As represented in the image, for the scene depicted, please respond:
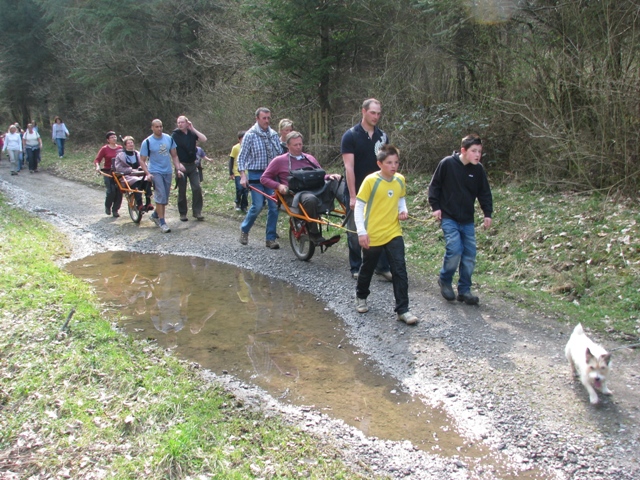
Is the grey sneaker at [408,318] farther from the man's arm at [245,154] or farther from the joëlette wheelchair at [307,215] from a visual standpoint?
the man's arm at [245,154]

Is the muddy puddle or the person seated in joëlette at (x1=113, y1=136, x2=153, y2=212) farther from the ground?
the person seated in joëlette at (x1=113, y1=136, x2=153, y2=212)

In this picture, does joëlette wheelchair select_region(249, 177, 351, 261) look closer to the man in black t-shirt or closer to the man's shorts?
the man in black t-shirt

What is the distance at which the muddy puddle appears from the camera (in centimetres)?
459

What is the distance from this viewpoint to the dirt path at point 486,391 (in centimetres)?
396

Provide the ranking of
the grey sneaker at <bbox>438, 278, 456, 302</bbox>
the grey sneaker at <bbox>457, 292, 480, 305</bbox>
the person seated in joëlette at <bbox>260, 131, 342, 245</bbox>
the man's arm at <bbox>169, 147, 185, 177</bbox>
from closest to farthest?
1. the grey sneaker at <bbox>457, 292, 480, 305</bbox>
2. the grey sneaker at <bbox>438, 278, 456, 302</bbox>
3. the person seated in joëlette at <bbox>260, 131, 342, 245</bbox>
4. the man's arm at <bbox>169, 147, 185, 177</bbox>

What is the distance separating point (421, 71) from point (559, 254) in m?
7.64

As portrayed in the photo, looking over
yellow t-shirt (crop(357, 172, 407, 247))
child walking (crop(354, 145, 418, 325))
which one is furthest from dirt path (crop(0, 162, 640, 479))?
yellow t-shirt (crop(357, 172, 407, 247))

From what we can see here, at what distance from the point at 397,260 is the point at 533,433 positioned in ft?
8.46

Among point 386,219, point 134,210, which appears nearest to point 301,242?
point 386,219

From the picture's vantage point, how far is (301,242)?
376 inches

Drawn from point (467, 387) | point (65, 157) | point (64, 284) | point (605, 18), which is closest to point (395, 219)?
point (467, 387)

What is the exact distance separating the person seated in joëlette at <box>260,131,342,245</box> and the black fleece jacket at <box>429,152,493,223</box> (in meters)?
2.37

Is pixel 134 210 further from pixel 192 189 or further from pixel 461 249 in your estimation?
pixel 461 249

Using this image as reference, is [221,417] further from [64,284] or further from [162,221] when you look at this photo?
→ [162,221]
